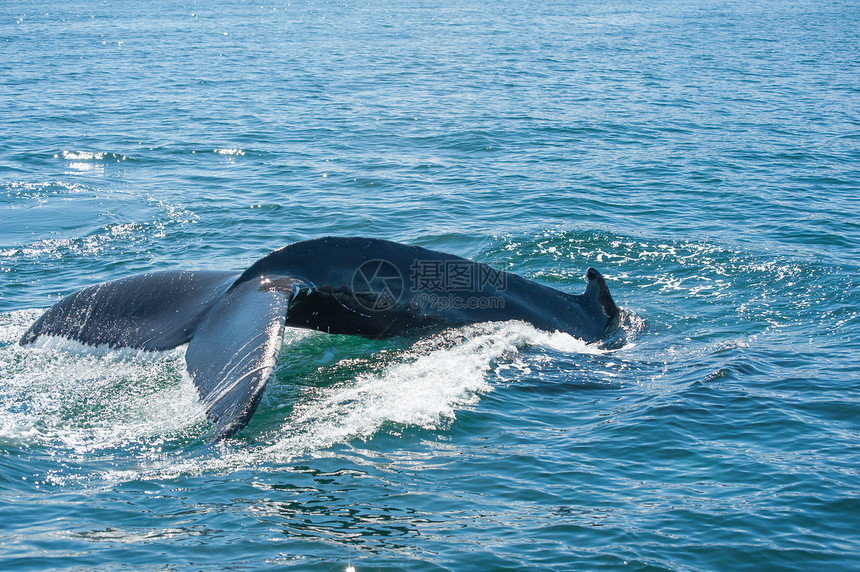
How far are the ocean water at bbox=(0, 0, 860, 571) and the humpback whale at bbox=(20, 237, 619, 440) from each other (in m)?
0.21

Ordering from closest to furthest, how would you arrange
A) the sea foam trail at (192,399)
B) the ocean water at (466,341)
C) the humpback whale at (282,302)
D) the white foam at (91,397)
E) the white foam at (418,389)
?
the ocean water at (466,341), the humpback whale at (282,302), the sea foam trail at (192,399), the white foam at (91,397), the white foam at (418,389)

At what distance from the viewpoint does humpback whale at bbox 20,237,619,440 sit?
18.9 feet

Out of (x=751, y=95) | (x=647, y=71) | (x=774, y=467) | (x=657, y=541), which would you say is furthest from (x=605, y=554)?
(x=647, y=71)

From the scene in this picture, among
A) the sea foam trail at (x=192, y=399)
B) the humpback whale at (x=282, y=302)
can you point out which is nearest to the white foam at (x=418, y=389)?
the sea foam trail at (x=192, y=399)

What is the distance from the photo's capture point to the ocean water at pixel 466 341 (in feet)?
18.1

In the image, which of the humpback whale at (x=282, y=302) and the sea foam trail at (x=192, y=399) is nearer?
the humpback whale at (x=282, y=302)

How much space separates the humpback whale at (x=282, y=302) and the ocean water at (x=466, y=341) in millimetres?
209

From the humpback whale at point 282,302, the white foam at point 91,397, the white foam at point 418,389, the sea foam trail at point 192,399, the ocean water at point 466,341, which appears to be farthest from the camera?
the white foam at point 418,389

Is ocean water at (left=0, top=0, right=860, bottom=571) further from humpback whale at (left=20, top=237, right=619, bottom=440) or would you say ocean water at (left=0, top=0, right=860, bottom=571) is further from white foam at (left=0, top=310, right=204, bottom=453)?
humpback whale at (left=20, top=237, right=619, bottom=440)

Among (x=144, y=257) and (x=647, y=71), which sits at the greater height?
(x=647, y=71)

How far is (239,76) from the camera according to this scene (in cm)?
3167

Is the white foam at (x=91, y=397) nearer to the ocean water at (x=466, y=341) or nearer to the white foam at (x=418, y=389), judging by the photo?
the ocean water at (x=466, y=341)

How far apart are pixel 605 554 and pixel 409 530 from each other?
1244mm

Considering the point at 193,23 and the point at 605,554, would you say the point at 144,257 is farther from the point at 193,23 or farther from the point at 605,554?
the point at 193,23
